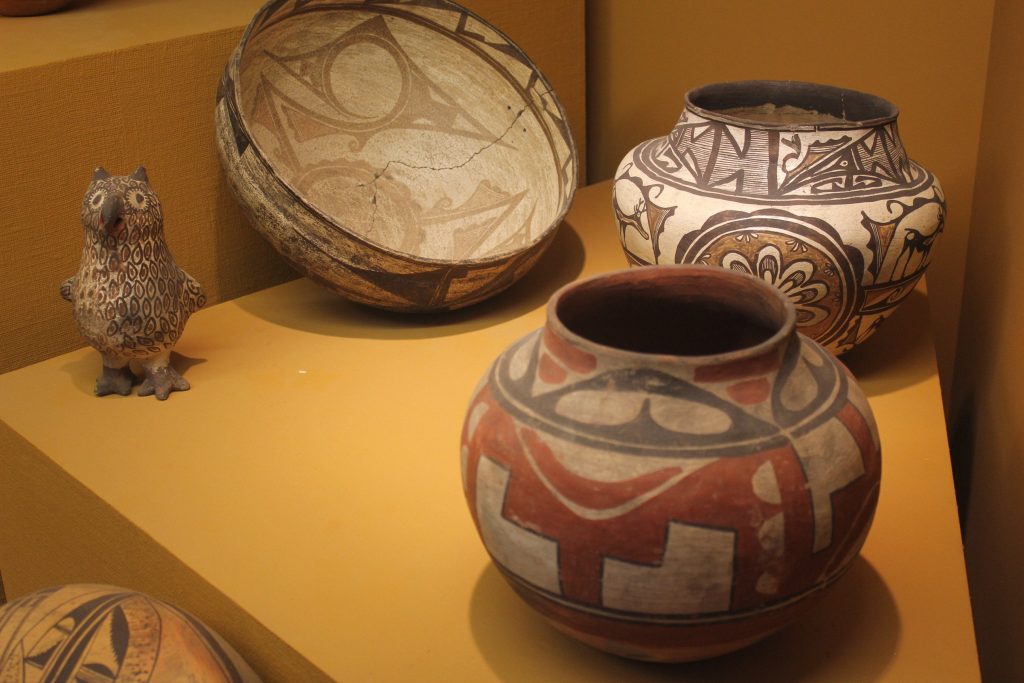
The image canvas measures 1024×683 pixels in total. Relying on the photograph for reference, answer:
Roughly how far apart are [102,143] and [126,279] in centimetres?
34

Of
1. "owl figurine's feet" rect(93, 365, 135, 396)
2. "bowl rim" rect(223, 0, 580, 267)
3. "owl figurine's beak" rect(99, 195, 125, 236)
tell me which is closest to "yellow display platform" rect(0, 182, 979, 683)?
"owl figurine's feet" rect(93, 365, 135, 396)

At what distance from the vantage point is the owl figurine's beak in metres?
1.29

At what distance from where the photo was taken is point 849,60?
1.90 metres

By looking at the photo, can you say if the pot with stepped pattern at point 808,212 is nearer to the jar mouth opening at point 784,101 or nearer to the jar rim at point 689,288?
the jar mouth opening at point 784,101

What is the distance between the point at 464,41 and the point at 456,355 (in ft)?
1.91

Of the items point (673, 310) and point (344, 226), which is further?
point (344, 226)

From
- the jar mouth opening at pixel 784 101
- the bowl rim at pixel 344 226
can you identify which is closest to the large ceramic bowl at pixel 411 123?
the bowl rim at pixel 344 226

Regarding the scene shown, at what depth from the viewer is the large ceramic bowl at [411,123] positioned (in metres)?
1.78

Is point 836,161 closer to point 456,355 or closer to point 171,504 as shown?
point 456,355

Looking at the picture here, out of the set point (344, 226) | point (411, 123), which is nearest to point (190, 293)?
point (344, 226)

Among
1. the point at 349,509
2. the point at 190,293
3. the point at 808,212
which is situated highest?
the point at 808,212

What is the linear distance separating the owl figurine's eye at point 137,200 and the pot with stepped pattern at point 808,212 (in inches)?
22.8

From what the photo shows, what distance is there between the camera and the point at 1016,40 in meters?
1.45

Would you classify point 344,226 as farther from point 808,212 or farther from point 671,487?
point 671,487
